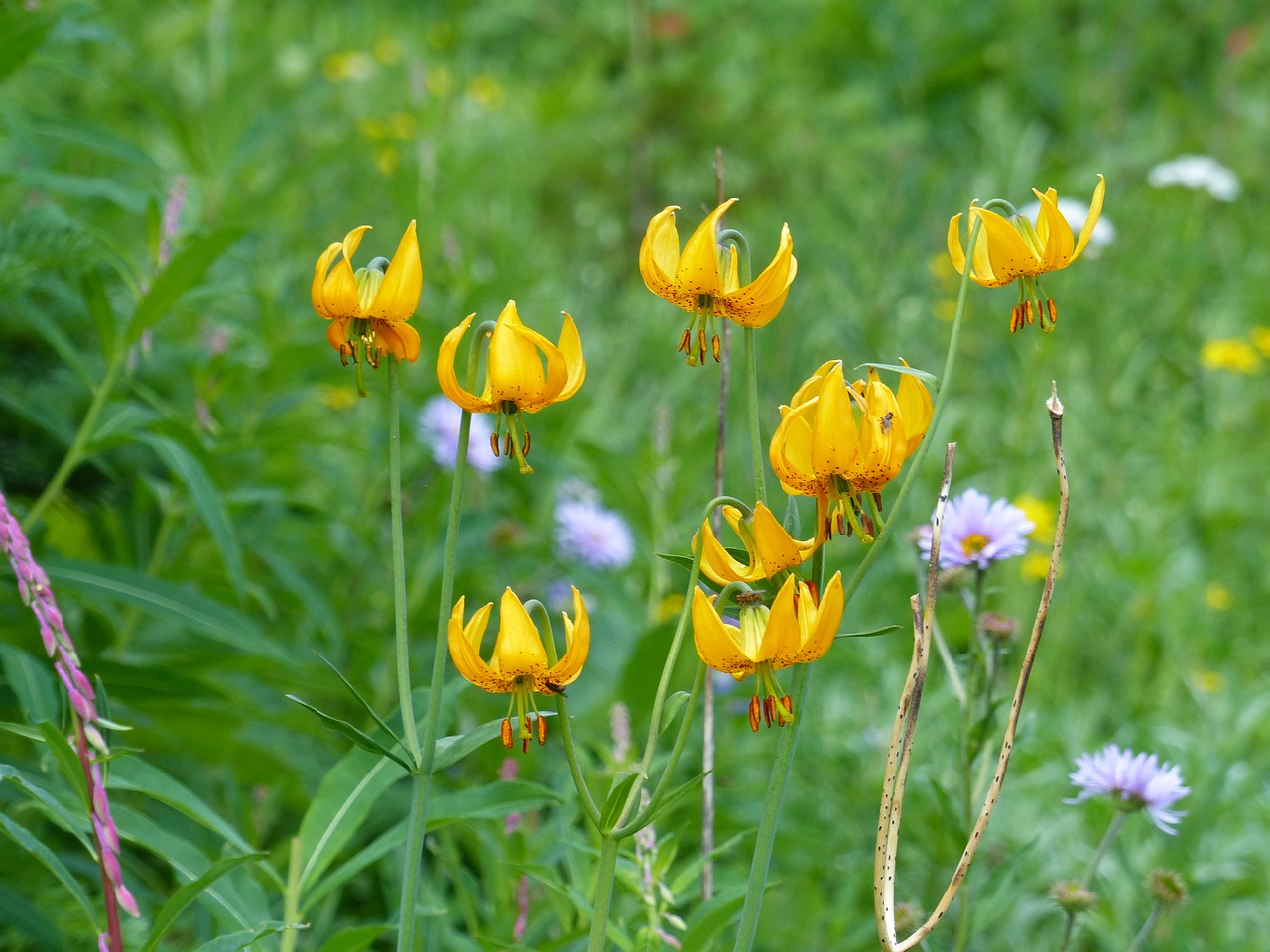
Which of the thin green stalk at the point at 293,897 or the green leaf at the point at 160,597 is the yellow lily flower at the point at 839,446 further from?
the green leaf at the point at 160,597

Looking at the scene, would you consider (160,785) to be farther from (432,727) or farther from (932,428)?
(932,428)

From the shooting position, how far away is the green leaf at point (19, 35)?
1.67m

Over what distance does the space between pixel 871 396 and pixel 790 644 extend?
0.67ft

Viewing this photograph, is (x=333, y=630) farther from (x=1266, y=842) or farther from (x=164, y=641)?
(x=1266, y=842)

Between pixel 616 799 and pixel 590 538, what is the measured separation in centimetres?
148

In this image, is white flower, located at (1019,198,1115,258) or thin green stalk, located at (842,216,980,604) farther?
white flower, located at (1019,198,1115,258)

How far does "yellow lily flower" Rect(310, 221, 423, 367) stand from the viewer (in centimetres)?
101

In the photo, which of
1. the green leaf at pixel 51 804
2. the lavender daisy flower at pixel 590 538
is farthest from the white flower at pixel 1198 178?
the green leaf at pixel 51 804

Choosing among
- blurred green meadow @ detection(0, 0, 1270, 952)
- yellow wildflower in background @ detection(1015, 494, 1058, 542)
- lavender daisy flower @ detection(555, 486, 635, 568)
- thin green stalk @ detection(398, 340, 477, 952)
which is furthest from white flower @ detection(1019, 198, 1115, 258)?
thin green stalk @ detection(398, 340, 477, 952)

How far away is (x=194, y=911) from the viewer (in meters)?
1.73

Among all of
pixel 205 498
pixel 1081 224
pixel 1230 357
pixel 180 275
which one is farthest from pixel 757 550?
pixel 1230 357

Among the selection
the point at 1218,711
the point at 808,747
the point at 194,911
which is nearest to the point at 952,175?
the point at 1218,711

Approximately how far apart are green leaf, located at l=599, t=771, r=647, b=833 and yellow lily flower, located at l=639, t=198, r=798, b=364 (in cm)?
34

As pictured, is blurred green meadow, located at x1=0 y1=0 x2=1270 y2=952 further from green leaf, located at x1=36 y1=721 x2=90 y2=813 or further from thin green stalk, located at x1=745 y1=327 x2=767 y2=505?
thin green stalk, located at x1=745 y1=327 x2=767 y2=505
